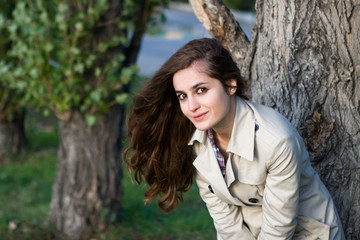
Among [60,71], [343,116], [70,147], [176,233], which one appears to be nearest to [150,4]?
[60,71]

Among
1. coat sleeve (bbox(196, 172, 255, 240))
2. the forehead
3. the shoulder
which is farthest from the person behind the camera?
coat sleeve (bbox(196, 172, 255, 240))

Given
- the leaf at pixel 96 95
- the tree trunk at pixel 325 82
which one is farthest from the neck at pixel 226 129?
the leaf at pixel 96 95

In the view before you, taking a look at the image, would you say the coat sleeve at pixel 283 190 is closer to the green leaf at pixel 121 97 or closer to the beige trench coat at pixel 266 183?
the beige trench coat at pixel 266 183

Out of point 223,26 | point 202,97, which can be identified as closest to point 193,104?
point 202,97

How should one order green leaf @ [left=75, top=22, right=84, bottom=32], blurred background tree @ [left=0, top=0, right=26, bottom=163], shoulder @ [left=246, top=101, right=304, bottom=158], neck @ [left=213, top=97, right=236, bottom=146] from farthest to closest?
blurred background tree @ [left=0, top=0, right=26, bottom=163] < green leaf @ [left=75, top=22, right=84, bottom=32] < neck @ [left=213, top=97, right=236, bottom=146] < shoulder @ [left=246, top=101, right=304, bottom=158]

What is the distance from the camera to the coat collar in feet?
7.00

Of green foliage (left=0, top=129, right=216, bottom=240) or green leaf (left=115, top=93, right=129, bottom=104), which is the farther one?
green foliage (left=0, top=129, right=216, bottom=240)

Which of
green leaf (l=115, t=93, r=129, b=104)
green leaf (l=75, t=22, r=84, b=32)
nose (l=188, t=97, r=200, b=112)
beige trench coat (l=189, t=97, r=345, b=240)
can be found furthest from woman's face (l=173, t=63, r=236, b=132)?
green leaf (l=75, t=22, r=84, b=32)

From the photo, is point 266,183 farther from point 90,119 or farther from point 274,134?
point 90,119

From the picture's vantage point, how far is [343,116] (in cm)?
243

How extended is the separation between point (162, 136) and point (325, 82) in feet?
2.95

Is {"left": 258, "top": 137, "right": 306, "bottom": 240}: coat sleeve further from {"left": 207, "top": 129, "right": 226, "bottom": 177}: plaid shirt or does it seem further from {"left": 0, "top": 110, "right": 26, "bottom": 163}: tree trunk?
{"left": 0, "top": 110, "right": 26, "bottom": 163}: tree trunk

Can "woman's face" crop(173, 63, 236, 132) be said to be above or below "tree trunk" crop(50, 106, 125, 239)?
above

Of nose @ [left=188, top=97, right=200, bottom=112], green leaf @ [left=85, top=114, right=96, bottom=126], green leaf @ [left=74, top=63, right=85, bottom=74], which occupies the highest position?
nose @ [left=188, top=97, right=200, bottom=112]
